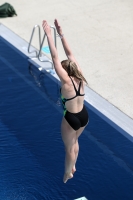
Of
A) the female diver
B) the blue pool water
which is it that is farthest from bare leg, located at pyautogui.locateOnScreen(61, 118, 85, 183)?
the blue pool water

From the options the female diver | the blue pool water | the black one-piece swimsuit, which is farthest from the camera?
the blue pool water

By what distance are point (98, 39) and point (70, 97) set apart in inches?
265

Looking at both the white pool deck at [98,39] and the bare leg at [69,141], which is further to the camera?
the white pool deck at [98,39]

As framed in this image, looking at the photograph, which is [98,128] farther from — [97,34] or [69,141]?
[97,34]

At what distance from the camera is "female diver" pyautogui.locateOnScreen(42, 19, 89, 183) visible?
5785 millimetres

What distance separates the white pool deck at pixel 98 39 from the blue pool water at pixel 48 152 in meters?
0.59

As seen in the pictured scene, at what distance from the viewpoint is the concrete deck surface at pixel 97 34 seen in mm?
10094

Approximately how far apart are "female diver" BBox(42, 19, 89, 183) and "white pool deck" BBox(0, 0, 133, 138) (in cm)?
234

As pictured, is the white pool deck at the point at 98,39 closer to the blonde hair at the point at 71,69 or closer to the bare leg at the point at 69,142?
the bare leg at the point at 69,142

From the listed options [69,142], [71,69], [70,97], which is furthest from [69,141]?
[71,69]

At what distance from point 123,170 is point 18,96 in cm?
306

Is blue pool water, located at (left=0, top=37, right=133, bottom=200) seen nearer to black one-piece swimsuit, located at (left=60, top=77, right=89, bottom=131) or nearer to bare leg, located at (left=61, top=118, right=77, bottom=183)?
bare leg, located at (left=61, top=118, right=77, bottom=183)

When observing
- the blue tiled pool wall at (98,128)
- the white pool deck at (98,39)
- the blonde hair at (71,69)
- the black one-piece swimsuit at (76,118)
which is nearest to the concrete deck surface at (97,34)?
the white pool deck at (98,39)

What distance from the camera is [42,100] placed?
9.60m
